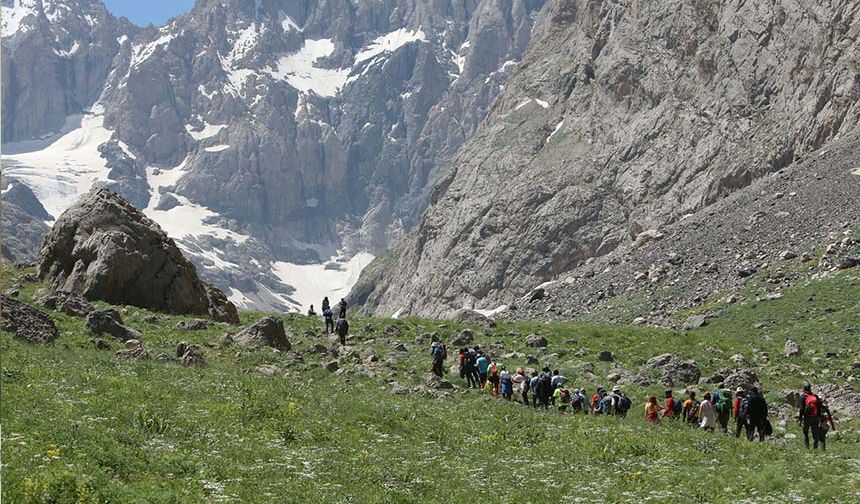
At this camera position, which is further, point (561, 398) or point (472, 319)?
point (472, 319)

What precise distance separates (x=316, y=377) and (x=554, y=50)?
15895 centimetres

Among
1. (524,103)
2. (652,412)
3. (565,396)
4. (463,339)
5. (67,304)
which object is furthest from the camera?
(524,103)

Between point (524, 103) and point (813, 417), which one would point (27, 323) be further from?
point (524, 103)

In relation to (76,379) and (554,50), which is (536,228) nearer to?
(554,50)

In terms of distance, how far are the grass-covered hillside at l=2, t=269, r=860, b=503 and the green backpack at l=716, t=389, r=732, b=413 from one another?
2.05 m

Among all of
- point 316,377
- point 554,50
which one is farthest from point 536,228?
point 316,377

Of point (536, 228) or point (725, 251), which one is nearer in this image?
point (725, 251)

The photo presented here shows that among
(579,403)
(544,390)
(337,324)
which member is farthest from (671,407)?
(337,324)

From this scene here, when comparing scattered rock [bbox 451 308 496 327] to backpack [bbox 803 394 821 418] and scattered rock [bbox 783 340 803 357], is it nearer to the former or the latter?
scattered rock [bbox 783 340 803 357]

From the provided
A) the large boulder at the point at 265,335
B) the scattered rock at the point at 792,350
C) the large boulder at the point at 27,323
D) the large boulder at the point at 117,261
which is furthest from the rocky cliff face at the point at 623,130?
the large boulder at the point at 27,323

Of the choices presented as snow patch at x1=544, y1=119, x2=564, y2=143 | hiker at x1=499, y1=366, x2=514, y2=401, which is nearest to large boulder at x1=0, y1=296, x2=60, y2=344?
hiker at x1=499, y1=366, x2=514, y2=401

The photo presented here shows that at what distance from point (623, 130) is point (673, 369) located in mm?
99213

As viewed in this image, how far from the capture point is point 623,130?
135 m

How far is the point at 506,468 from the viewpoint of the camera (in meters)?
22.2
